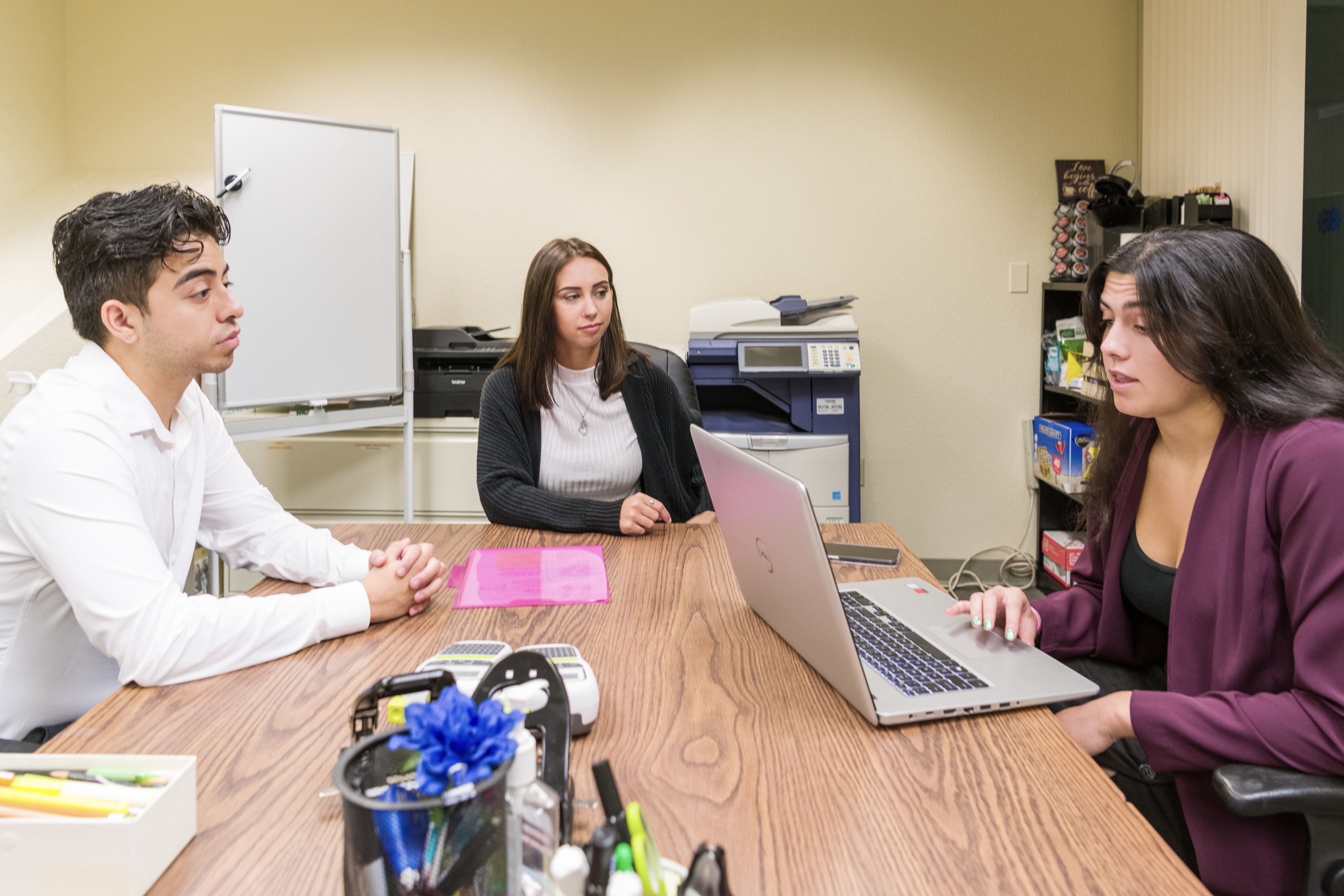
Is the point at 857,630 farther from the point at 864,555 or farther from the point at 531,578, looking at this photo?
the point at 531,578

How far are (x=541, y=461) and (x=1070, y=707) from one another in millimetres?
1284

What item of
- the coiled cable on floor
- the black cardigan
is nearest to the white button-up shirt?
the black cardigan

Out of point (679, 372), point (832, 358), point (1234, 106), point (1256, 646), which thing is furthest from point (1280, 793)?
point (1234, 106)

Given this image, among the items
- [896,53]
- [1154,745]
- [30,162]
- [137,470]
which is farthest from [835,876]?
[30,162]

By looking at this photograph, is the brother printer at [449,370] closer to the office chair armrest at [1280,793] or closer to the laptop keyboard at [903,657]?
the laptop keyboard at [903,657]

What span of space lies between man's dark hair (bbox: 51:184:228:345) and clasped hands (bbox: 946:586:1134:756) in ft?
3.79

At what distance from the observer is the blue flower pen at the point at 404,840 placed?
0.51 m

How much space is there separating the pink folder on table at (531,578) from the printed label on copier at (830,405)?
5.09ft

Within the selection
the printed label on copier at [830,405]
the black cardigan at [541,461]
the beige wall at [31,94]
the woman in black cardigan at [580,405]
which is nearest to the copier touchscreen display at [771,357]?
the printed label on copier at [830,405]

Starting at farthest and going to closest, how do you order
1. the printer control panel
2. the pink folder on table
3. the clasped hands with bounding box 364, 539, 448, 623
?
the printer control panel, the pink folder on table, the clasped hands with bounding box 364, 539, 448, 623

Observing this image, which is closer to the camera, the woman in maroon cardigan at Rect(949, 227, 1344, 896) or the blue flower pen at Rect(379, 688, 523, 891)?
the blue flower pen at Rect(379, 688, 523, 891)

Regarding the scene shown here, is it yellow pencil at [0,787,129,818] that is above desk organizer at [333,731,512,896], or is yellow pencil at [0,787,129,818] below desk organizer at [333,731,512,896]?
below

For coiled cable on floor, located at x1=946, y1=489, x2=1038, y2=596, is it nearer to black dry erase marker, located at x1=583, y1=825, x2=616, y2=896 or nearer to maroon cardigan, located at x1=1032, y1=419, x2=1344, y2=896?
maroon cardigan, located at x1=1032, y1=419, x2=1344, y2=896

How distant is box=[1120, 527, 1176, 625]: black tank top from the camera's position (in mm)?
1250
